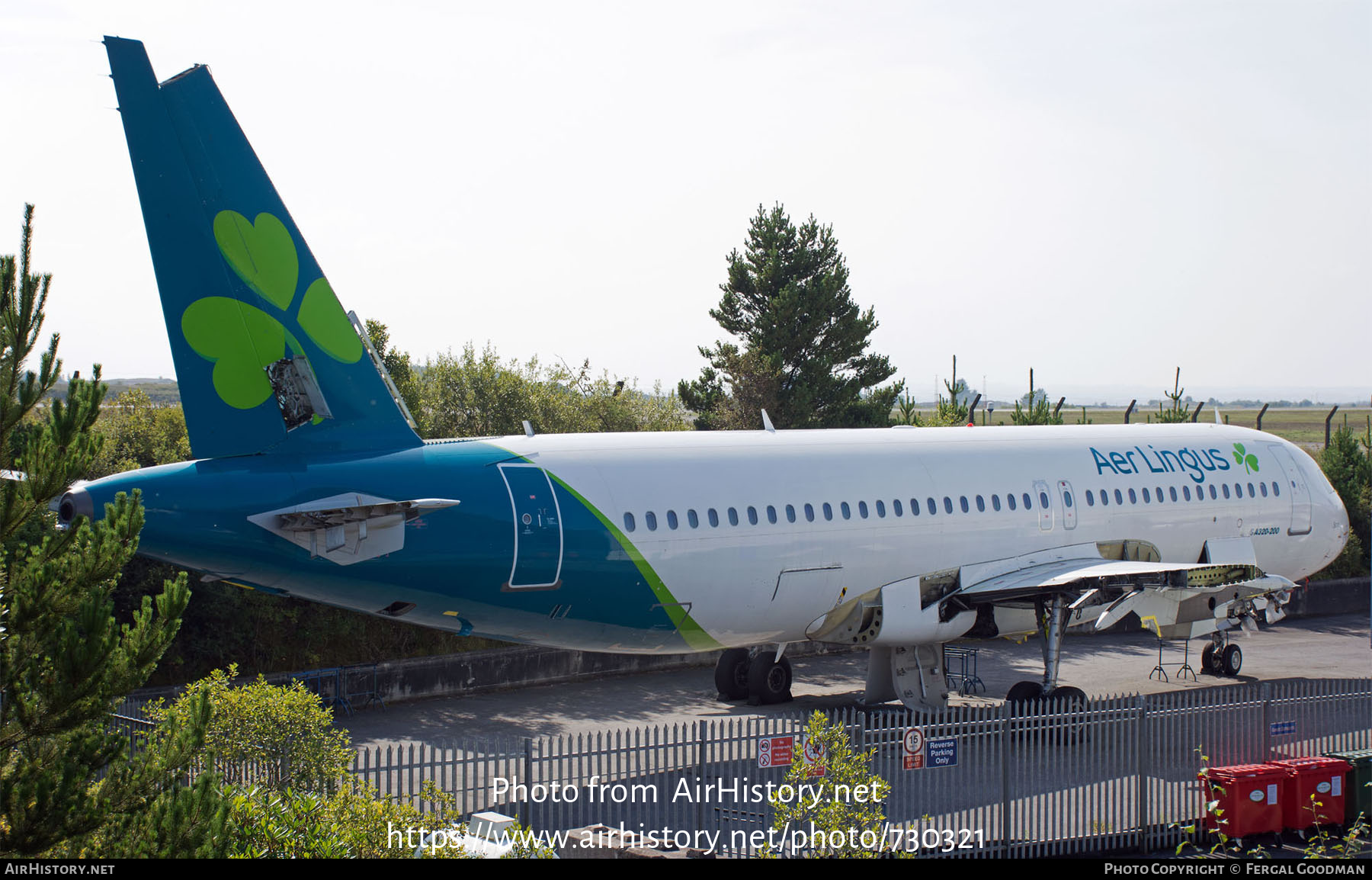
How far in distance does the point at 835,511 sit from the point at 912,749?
15.4 ft

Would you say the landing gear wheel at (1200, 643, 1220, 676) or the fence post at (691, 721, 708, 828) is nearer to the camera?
the fence post at (691, 721, 708, 828)

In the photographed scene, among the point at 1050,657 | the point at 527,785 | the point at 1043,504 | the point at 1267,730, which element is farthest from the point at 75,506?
the point at 1043,504

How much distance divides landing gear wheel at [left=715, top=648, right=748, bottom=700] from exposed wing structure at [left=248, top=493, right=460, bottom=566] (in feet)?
31.0

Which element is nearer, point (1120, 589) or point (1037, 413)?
point (1120, 589)

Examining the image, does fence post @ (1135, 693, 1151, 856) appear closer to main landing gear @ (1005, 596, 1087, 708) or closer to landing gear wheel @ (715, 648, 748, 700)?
main landing gear @ (1005, 596, 1087, 708)

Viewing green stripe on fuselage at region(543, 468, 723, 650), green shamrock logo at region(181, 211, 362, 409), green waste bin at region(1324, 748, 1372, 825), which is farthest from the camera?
green stripe on fuselage at region(543, 468, 723, 650)

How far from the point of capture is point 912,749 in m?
15.6

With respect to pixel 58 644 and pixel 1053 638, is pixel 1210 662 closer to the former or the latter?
pixel 1053 638

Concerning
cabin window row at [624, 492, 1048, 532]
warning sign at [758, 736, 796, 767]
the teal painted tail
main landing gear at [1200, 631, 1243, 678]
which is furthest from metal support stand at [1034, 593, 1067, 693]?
the teal painted tail

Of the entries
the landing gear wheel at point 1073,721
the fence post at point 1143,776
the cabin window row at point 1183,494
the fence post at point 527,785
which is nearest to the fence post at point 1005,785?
the landing gear wheel at point 1073,721

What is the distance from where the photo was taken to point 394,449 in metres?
16.2

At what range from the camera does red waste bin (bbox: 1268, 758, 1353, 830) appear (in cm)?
1577
